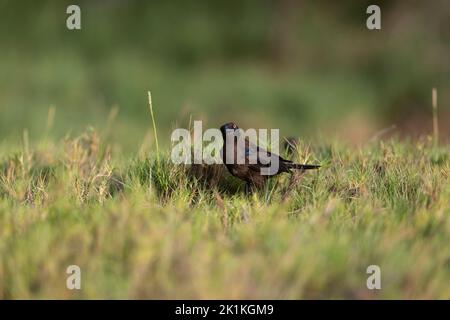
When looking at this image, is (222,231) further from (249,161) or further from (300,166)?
(300,166)

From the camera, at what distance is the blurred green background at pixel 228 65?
11.0 m

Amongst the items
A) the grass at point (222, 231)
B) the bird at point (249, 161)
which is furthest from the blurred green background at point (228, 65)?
the bird at point (249, 161)

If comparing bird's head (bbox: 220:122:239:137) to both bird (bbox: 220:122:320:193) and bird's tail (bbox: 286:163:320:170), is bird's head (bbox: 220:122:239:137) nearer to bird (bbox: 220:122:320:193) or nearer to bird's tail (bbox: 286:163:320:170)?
bird (bbox: 220:122:320:193)

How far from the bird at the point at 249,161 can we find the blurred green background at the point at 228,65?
211 inches

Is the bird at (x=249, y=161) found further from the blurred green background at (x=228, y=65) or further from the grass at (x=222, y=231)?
the blurred green background at (x=228, y=65)

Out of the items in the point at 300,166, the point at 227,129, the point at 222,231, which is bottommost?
the point at 222,231

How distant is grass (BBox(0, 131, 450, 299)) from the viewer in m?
3.30

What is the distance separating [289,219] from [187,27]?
9.79m

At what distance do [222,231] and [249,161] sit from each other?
2.03 ft

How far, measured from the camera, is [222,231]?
12.7ft

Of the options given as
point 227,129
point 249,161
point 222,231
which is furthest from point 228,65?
point 222,231

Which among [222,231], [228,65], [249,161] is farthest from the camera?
[228,65]
